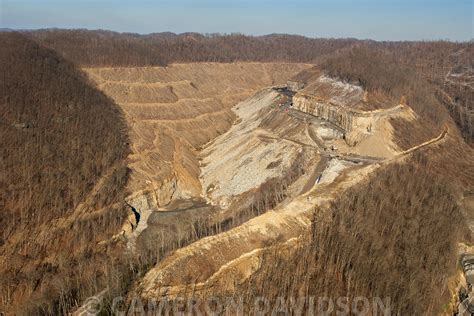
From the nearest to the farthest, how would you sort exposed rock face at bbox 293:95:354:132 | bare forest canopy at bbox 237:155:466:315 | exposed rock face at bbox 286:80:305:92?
bare forest canopy at bbox 237:155:466:315 → exposed rock face at bbox 293:95:354:132 → exposed rock face at bbox 286:80:305:92

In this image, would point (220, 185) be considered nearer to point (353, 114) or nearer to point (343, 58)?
point (353, 114)

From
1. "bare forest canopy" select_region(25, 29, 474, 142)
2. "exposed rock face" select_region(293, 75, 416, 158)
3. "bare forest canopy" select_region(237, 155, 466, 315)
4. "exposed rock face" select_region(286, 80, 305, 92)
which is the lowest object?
"bare forest canopy" select_region(237, 155, 466, 315)

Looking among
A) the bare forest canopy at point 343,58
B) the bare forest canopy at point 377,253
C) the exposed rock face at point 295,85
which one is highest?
the bare forest canopy at point 343,58

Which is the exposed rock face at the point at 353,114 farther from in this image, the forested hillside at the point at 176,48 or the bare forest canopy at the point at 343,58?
the forested hillside at the point at 176,48

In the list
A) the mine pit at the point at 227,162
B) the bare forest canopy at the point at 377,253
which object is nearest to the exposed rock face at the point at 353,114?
the mine pit at the point at 227,162

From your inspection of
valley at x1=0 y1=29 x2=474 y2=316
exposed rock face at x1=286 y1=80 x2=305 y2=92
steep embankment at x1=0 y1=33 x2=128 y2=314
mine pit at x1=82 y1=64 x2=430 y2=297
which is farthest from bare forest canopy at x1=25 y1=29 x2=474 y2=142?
steep embankment at x1=0 y1=33 x2=128 y2=314

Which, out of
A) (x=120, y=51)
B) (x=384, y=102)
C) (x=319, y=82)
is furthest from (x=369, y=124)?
(x=120, y=51)

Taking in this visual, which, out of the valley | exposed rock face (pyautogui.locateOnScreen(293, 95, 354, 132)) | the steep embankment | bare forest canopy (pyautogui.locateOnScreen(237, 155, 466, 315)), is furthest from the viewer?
exposed rock face (pyautogui.locateOnScreen(293, 95, 354, 132))

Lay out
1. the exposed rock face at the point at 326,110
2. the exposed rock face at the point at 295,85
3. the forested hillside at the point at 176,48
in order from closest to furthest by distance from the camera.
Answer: the exposed rock face at the point at 326,110 → the forested hillside at the point at 176,48 → the exposed rock face at the point at 295,85

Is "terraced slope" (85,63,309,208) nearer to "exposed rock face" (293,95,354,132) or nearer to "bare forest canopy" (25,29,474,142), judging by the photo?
"bare forest canopy" (25,29,474,142)
